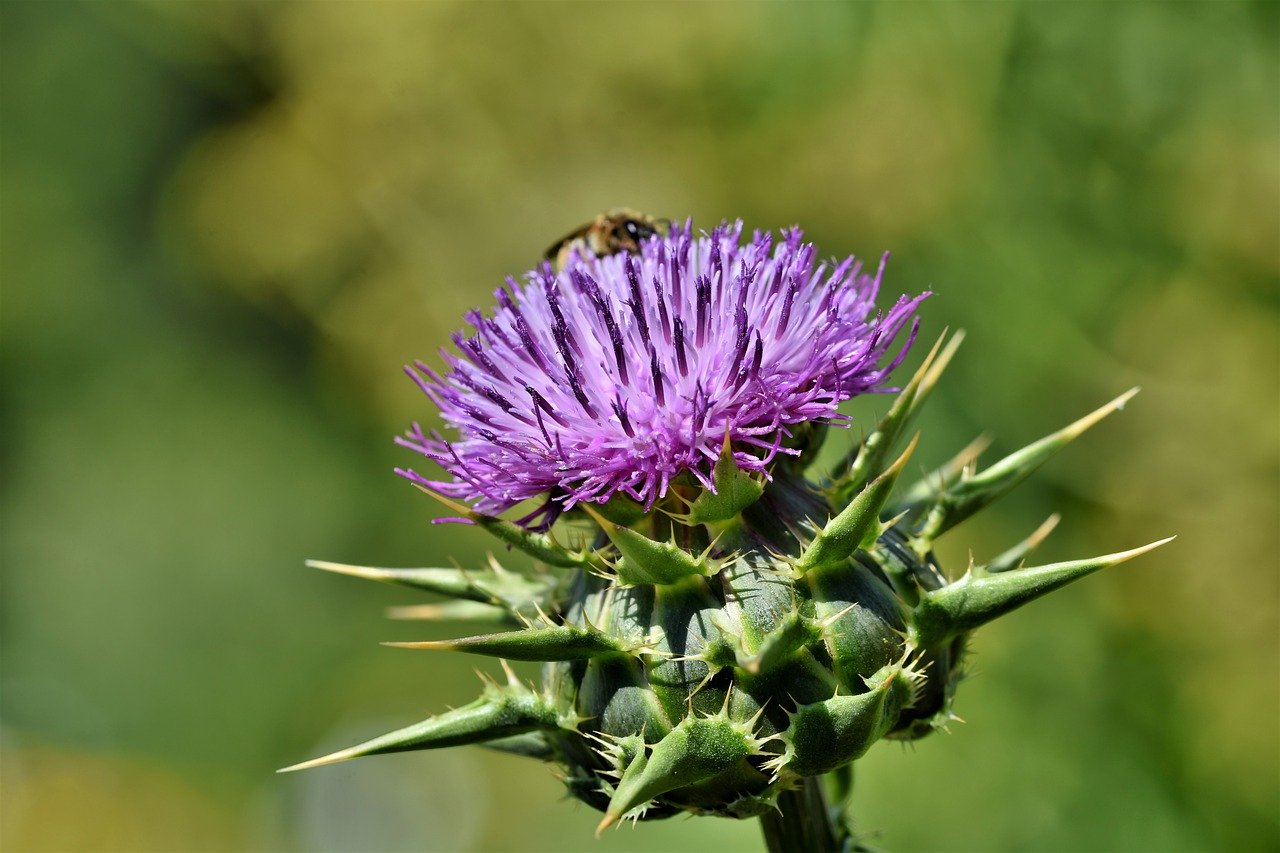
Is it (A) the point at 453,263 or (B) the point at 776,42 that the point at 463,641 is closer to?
(B) the point at 776,42

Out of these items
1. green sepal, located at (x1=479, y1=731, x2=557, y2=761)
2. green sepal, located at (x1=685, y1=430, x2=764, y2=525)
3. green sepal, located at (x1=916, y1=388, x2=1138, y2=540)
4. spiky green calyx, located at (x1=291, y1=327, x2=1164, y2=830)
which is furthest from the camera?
green sepal, located at (x1=916, y1=388, x2=1138, y2=540)

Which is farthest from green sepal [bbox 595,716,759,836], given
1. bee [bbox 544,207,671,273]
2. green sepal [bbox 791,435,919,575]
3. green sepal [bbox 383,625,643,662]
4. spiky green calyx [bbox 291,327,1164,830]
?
bee [bbox 544,207,671,273]

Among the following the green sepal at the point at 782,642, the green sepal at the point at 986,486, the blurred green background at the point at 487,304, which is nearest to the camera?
the green sepal at the point at 782,642

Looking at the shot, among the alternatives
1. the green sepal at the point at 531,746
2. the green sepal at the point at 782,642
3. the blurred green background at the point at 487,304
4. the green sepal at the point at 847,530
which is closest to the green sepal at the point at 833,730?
the green sepal at the point at 782,642

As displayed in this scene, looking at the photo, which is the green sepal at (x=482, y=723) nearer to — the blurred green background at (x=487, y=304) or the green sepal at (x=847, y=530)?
the green sepal at (x=847, y=530)

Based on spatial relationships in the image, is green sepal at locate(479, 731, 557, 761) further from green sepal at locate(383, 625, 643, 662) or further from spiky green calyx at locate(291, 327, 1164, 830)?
green sepal at locate(383, 625, 643, 662)

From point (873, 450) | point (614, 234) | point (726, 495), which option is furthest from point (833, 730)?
point (614, 234)

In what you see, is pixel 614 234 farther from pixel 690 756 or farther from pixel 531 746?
pixel 690 756
